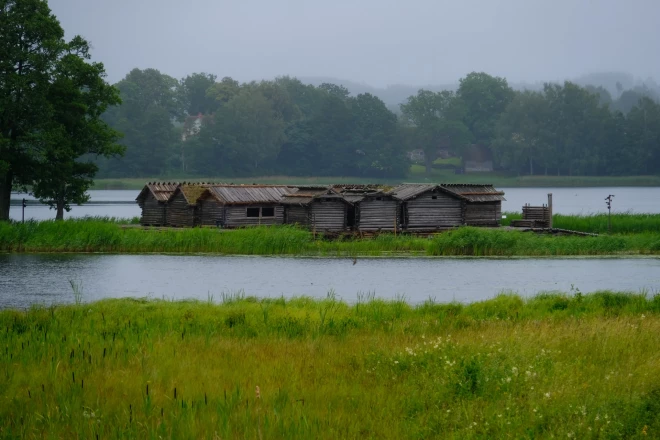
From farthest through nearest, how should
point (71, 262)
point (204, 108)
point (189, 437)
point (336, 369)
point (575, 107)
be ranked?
1. point (204, 108)
2. point (575, 107)
3. point (71, 262)
4. point (336, 369)
5. point (189, 437)

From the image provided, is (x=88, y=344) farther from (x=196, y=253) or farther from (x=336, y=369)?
(x=196, y=253)

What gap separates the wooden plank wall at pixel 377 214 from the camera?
191 ft

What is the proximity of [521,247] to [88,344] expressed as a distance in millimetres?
35696

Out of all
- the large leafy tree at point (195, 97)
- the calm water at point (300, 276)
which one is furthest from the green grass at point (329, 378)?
the large leafy tree at point (195, 97)

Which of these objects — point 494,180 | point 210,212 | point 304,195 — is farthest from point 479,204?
point 494,180

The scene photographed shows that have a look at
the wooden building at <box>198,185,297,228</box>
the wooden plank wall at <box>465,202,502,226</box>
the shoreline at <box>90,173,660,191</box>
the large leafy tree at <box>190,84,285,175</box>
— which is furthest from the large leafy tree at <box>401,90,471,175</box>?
the wooden building at <box>198,185,297,228</box>

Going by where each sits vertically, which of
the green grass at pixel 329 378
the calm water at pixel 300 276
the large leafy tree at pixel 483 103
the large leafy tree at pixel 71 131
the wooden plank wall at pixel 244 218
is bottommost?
the calm water at pixel 300 276

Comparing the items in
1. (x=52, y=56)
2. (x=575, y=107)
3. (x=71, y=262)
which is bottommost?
(x=71, y=262)

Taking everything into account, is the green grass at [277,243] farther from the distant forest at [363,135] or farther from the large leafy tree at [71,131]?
the distant forest at [363,135]

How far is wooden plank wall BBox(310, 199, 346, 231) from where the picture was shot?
57.8m

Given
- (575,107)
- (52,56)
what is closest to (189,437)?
(52,56)

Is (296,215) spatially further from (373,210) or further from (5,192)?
(5,192)

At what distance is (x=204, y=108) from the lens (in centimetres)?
19425

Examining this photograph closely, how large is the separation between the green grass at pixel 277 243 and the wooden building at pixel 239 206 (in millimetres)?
9440
